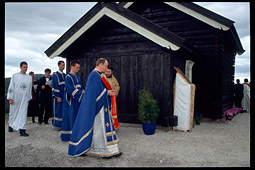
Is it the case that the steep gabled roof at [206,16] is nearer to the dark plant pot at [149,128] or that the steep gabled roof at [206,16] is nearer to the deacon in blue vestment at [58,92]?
the dark plant pot at [149,128]

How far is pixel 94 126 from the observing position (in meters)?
3.90

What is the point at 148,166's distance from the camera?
3.65 metres

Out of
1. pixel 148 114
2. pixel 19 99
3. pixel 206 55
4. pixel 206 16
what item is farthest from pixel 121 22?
pixel 206 55

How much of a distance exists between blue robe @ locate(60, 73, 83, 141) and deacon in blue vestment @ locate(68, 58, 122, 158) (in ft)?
2.93

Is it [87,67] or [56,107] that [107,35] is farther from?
[56,107]

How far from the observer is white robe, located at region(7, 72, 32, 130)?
5.71 meters

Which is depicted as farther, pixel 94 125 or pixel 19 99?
pixel 19 99

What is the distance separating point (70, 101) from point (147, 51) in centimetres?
309

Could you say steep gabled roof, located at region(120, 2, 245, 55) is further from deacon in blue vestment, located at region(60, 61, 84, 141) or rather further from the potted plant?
deacon in blue vestment, located at region(60, 61, 84, 141)

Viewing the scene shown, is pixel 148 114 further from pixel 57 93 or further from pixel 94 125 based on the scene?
pixel 57 93

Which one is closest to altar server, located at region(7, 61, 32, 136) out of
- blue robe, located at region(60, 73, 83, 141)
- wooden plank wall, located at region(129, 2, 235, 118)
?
blue robe, located at region(60, 73, 83, 141)

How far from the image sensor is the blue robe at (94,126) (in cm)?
374

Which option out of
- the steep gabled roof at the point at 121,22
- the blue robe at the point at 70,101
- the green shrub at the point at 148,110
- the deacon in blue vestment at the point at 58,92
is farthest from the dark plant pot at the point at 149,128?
the deacon in blue vestment at the point at 58,92

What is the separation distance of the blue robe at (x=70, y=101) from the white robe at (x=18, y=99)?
1374mm
